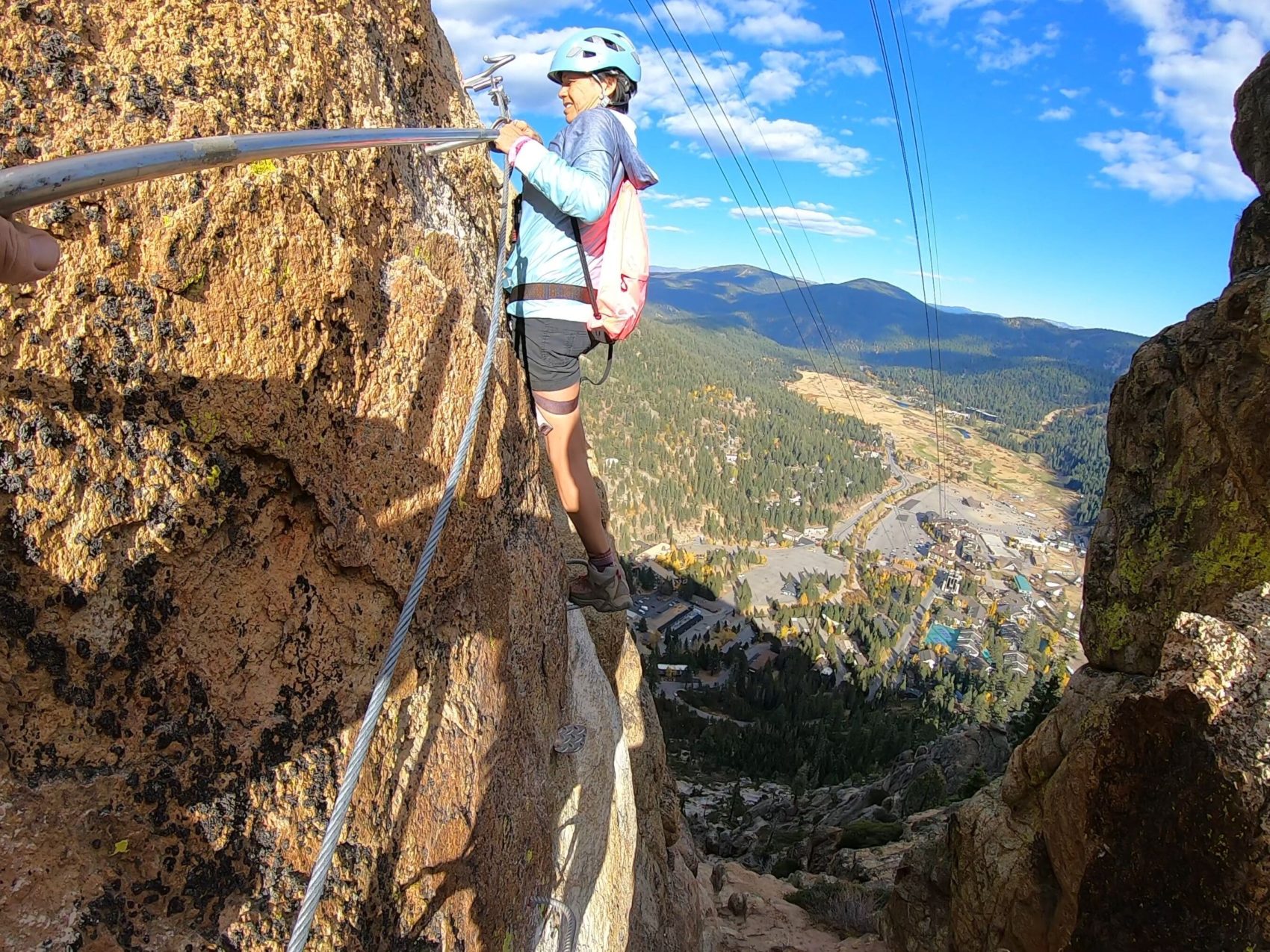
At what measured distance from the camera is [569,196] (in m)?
3.24

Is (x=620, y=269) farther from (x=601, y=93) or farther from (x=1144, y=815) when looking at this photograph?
(x=1144, y=815)

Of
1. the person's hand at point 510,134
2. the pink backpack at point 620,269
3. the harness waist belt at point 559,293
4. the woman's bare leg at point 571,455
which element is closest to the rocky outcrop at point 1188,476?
the woman's bare leg at point 571,455

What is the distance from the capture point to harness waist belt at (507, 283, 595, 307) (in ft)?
12.6

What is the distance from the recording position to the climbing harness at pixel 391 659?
6.77 feet

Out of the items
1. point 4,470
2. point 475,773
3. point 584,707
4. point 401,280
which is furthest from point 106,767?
point 584,707

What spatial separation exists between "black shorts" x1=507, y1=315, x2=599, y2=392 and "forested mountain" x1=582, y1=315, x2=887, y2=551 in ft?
316

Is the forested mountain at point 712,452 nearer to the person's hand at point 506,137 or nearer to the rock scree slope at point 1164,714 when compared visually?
the rock scree slope at point 1164,714

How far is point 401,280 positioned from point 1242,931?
19.3 feet

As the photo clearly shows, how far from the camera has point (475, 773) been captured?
3.40m

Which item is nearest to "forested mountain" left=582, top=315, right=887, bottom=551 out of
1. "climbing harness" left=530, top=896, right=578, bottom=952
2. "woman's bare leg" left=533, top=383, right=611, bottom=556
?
"woman's bare leg" left=533, top=383, right=611, bottom=556

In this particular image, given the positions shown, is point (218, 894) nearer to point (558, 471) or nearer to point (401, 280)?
point (401, 280)

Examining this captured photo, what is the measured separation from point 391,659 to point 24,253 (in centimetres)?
169

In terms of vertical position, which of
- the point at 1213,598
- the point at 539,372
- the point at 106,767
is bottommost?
the point at 106,767

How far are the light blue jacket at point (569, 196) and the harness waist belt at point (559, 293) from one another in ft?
0.06
